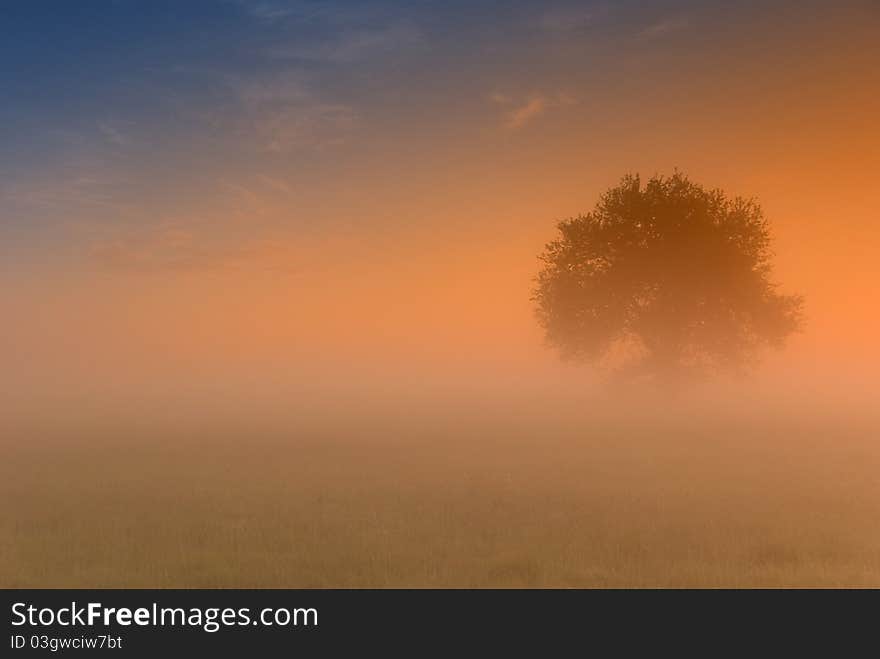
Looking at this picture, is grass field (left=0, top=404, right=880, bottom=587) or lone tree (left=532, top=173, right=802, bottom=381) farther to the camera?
lone tree (left=532, top=173, right=802, bottom=381)

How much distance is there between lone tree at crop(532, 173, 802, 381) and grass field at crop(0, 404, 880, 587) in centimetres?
1049

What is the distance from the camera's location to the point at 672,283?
59250 mm

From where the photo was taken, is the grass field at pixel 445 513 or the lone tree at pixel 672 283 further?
the lone tree at pixel 672 283

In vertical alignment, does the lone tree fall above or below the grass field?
above

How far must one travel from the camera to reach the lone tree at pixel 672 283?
59.5 meters

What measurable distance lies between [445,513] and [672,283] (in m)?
38.4

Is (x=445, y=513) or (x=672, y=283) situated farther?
(x=672, y=283)

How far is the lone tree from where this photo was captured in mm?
59469

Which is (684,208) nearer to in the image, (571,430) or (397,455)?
(571,430)

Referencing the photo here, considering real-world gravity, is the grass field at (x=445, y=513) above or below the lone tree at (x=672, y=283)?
below

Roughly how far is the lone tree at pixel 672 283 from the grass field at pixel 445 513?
10.5 m

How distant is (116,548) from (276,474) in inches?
609
